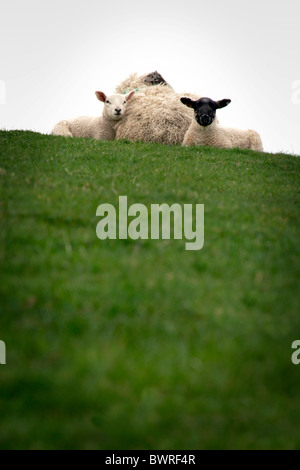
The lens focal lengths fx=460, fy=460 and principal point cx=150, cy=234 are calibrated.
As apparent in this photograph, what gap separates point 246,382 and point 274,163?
8.92 metres

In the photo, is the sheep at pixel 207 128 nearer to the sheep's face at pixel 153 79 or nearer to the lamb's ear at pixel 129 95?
the lamb's ear at pixel 129 95

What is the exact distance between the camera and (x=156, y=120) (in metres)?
14.3

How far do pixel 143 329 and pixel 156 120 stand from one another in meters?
11.4

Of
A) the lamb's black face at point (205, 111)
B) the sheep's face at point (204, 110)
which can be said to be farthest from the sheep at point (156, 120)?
the lamb's black face at point (205, 111)

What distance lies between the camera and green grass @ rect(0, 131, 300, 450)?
9.52 ft

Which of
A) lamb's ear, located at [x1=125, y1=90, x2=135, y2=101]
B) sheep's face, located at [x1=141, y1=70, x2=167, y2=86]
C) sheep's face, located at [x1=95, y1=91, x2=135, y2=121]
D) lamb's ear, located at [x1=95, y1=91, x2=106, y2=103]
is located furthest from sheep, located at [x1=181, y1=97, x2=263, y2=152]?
sheep's face, located at [x1=141, y1=70, x2=167, y2=86]

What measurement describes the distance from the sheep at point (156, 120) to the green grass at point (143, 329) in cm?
753

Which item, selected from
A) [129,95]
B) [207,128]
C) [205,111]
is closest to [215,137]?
[207,128]

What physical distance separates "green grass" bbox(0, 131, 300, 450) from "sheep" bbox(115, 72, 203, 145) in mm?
7527

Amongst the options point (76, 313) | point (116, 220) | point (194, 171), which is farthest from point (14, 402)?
point (194, 171)

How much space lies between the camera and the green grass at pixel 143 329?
2.90m

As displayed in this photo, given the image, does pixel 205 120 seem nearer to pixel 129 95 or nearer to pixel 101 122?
pixel 129 95

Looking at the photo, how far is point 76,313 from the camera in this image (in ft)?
12.6
